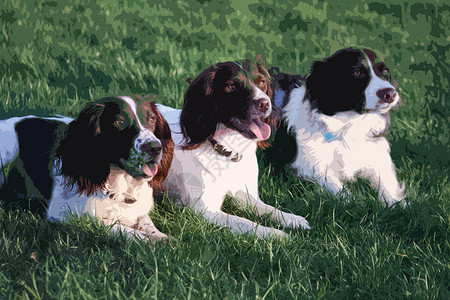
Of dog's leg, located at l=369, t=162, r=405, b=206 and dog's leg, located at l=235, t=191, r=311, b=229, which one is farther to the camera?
dog's leg, located at l=369, t=162, r=405, b=206

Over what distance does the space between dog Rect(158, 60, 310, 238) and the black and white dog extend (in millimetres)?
660

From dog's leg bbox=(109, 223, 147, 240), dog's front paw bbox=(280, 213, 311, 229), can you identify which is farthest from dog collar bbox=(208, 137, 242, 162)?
dog's leg bbox=(109, 223, 147, 240)

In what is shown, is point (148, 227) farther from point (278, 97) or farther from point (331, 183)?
point (278, 97)

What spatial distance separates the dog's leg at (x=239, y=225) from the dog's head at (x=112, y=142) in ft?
1.49

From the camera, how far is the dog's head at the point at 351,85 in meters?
3.98

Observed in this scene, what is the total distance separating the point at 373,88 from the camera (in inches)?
157

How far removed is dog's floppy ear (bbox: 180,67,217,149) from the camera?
3.57m

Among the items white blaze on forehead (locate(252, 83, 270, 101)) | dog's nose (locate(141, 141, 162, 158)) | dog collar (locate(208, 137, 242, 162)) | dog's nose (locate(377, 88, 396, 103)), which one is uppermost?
white blaze on forehead (locate(252, 83, 270, 101))

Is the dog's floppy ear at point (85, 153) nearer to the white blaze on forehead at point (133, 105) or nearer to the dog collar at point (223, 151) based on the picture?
the white blaze on forehead at point (133, 105)

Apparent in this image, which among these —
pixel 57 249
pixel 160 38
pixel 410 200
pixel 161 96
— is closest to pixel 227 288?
pixel 57 249

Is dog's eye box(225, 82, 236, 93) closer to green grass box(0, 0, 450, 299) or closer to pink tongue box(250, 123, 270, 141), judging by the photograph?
pink tongue box(250, 123, 270, 141)

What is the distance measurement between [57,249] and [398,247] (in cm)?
172

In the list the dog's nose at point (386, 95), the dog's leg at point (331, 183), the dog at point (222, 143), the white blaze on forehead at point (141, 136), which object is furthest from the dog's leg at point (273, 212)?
the dog's nose at point (386, 95)

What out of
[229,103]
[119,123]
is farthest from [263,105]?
[119,123]
